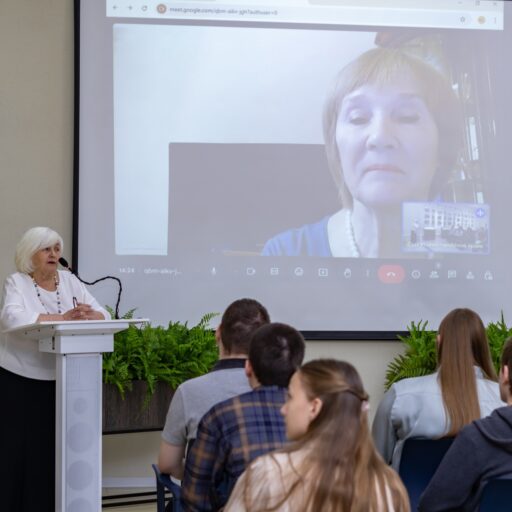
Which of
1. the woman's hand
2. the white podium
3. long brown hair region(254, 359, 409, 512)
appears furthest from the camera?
the woman's hand

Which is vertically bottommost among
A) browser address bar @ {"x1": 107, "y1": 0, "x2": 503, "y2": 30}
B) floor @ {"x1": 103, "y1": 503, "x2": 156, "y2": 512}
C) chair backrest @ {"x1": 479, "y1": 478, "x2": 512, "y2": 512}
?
floor @ {"x1": 103, "y1": 503, "x2": 156, "y2": 512}

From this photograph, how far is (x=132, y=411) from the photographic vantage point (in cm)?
450

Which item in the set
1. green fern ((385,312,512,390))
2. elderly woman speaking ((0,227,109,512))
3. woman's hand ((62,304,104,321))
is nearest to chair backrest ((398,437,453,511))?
woman's hand ((62,304,104,321))

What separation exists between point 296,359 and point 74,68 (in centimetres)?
332

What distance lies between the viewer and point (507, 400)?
2.15m

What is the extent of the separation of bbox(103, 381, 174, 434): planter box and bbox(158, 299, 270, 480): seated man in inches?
76.4

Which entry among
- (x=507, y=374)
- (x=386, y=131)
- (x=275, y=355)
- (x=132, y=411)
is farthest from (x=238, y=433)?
(x=386, y=131)

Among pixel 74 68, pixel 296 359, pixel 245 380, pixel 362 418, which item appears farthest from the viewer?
pixel 74 68

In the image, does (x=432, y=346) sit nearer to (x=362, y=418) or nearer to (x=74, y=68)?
(x=74, y=68)

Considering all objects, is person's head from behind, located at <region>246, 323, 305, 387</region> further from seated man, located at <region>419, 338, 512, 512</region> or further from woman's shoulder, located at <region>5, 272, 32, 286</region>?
woman's shoulder, located at <region>5, 272, 32, 286</region>

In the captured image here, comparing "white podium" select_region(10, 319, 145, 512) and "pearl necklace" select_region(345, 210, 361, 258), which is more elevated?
"pearl necklace" select_region(345, 210, 361, 258)

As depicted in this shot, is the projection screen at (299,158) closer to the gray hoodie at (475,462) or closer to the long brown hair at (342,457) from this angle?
the gray hoodie at (475,462)

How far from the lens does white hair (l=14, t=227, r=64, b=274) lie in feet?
12.4

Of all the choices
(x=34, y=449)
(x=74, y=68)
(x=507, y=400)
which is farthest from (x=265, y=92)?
(x=507, y=400)
